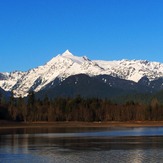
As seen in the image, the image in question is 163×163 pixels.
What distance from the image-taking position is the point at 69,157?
2499 inches

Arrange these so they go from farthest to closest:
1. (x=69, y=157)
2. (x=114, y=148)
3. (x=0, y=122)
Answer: (x=0, y=122)
(x=114, y=148)
(x=69, y=157)

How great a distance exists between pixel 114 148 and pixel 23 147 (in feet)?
48.3

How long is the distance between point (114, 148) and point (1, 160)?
2049 centimetres

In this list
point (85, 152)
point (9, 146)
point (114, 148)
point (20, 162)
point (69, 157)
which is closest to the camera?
point (20, 162)

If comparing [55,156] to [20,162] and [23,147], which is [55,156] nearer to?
[20,162]

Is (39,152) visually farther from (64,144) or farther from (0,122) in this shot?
(0,122)

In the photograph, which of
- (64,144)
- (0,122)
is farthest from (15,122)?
(64,144)

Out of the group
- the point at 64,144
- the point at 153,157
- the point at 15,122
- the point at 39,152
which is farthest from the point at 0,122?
the point at 153,157

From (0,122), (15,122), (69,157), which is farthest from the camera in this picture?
(15,122)

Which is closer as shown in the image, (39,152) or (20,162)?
(20,162)

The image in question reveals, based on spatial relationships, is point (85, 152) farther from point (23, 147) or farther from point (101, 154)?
point (23, 147)

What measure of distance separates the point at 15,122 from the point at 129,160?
468ft

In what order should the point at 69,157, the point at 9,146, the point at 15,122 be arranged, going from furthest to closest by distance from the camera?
the point at 15,122, the point at 9,146, the point at 69,157

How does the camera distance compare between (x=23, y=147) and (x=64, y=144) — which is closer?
(x=23, y=147)
